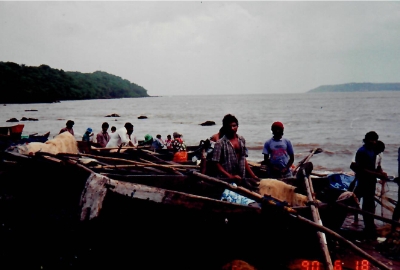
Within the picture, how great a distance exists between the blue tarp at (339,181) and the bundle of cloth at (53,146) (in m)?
6.00

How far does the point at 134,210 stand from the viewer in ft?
14.9

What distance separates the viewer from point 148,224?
486 cm

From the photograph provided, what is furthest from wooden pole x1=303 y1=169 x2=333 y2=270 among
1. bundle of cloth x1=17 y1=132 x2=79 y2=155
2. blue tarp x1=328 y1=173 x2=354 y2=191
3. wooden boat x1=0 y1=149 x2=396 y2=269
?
bundle of cloth x1=17 y1=132 x2=79 y2=155

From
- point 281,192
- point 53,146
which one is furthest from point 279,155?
point 53,146

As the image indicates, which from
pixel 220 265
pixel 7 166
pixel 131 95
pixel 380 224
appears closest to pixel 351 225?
pixel 380 224

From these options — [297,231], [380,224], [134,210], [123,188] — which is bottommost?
[380,224]

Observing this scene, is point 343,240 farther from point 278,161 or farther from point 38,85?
point 38,85

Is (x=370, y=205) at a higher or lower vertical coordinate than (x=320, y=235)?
lower

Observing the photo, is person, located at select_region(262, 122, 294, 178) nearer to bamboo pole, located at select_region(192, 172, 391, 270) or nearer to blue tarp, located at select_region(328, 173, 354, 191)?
blue tarp, located at select_region(328, 173, 354, 191)

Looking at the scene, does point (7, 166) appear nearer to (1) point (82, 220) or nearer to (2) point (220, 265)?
(1) point (82, 220)

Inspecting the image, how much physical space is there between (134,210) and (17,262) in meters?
2.03

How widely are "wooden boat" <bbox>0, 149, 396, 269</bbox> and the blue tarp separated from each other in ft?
4.77

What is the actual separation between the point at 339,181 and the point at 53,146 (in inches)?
249

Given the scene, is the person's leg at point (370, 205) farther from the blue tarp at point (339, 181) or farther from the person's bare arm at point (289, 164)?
the person's bare arm at point (289, 164)
